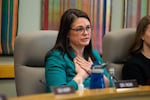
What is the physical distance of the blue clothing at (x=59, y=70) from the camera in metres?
1.84

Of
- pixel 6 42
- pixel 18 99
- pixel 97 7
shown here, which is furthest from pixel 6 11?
pixel 18 99

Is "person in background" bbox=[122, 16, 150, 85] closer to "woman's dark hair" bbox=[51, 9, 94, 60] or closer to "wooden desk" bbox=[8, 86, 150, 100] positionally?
"woman's dark hair" bbox=[51, 9, 94, 60]

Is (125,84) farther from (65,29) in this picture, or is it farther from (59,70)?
(65,29)

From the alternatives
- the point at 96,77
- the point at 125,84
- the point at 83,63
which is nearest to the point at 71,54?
the point at 83,63

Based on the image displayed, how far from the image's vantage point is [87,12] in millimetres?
3104

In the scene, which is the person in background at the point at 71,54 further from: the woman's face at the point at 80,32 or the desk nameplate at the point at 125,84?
the desk nameplate at the point at 125,84

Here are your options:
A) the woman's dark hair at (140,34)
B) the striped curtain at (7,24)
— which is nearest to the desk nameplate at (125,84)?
the woman's dark hair at (140,34)

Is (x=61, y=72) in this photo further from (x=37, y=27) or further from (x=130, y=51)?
(x=37, y=27)

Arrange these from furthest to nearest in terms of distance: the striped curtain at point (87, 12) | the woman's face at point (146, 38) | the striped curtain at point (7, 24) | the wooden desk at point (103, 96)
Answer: the striped curtain at point (87, 12) < the striped curtain at point (7, 24) < the woman's face at point (146, 38) < the wooden desk at point (103, 96)

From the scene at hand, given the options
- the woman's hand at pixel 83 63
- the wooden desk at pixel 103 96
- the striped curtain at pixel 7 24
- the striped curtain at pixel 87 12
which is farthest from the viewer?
the striped curtain at pixel 87 12

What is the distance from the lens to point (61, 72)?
1876mm

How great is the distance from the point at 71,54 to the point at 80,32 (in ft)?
0.51

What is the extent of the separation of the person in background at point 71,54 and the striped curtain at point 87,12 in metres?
0.94

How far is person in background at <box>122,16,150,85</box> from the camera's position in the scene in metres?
2.27
